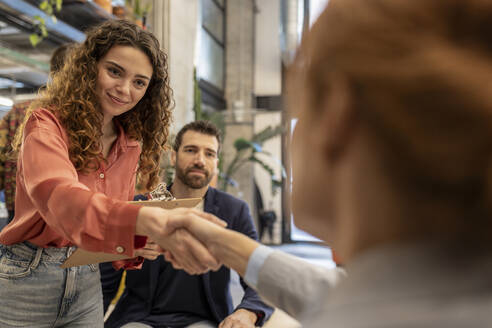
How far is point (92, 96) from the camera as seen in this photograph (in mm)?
1266

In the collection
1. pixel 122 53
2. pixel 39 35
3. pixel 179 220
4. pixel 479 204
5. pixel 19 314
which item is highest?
pixel 39 35

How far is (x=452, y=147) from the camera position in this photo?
14.8 inches

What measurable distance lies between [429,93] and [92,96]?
1094 millimetres

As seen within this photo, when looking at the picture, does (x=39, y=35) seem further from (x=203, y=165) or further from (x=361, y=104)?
(x=361, y=104)

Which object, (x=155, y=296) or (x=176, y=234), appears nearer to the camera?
(x=176, y=234)

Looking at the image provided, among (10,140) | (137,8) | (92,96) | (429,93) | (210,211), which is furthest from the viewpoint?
(137,8)

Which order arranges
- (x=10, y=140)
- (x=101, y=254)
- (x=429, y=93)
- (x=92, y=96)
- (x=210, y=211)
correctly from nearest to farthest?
(x=429, y=93) → (x=101, y=254) → (x=92, y=96) → (x=10, y=140) → (x=210, y=211)

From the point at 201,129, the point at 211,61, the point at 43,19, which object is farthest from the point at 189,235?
the point at 211,61

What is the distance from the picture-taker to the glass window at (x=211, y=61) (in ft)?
23.4

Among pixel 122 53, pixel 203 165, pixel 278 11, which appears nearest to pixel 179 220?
pixel 122 53

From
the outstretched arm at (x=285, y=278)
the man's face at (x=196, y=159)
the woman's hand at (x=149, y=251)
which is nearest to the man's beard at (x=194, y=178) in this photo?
the man's face at (x=196, y=159)

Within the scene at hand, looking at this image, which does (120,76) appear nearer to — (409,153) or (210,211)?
(409,153)

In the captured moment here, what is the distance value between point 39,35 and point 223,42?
5.68 metres

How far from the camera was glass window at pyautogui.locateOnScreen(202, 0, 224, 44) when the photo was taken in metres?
7.25
